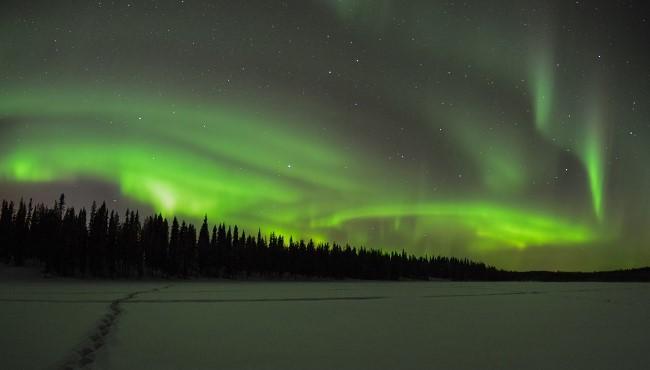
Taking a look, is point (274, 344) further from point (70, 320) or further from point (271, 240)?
point (271, 240)

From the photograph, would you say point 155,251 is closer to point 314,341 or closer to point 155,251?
point 155,251

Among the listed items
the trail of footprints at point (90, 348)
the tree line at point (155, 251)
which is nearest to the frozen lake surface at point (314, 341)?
the trail of footprints at point (90, 348)

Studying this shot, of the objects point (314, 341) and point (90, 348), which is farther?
point (314, 341)

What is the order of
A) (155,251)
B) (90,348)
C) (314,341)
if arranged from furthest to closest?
(155,251)
(314,341)
(90,348)

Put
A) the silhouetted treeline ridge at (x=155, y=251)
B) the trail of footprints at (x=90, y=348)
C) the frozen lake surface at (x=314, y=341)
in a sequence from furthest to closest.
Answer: the silhouetted treeline ridge at (x=155, y=251), the frozen lake surface at (x=314, y=341), the trail of footprints at (x=90, y=348)

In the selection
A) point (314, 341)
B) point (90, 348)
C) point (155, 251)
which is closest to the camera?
point (90, 348)

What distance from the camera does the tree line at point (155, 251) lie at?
91062mm

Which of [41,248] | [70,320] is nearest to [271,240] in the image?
[41,248]

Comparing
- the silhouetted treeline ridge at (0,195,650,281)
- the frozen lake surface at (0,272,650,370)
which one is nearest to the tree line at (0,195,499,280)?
the silhouetted treeline ridge at (0,195,650,281)

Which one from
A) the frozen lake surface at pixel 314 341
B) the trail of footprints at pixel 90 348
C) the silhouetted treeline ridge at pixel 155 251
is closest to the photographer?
the trail of footprints at pixel 90 348

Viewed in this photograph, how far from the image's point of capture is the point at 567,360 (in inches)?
360

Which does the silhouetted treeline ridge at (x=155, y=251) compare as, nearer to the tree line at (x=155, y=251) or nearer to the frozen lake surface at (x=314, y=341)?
Result: the tree line at (x=155, y=251)

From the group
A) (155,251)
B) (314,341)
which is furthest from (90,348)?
(155,251)

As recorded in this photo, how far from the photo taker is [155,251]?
353 feet
